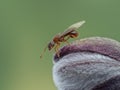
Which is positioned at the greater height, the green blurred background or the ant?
the green blurred background

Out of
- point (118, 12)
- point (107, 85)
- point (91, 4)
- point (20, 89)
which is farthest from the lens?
point (91, 4)

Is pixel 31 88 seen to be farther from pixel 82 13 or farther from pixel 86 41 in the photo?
pixel 86 41

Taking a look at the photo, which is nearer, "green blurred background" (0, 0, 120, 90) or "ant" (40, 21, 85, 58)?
"ant" (40, 21, 85, 58)

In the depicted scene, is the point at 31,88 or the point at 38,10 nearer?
the point at 31,88

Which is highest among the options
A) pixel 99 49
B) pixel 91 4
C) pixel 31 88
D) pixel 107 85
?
pixel 91 4

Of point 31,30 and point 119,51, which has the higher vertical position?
point 31,30

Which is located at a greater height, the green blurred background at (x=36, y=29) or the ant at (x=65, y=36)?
the green blurred background at (x=36, y=29)

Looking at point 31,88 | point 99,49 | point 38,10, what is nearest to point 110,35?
point 31,88

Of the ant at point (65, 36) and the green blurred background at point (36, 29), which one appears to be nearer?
the ant at point (65, 36)
